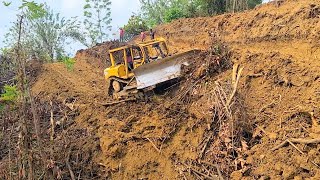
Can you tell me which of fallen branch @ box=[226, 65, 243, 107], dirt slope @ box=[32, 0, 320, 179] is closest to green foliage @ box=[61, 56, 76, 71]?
dirt slope @ box=[32, 0, 320, 179]

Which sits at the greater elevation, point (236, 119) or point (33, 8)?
point (33, 8)

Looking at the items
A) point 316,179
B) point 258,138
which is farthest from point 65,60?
point 316,179

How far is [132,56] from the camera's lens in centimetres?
1320

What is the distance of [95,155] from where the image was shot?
1018 cm

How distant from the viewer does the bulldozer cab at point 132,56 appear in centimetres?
1305

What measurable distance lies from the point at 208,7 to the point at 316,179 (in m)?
19.0

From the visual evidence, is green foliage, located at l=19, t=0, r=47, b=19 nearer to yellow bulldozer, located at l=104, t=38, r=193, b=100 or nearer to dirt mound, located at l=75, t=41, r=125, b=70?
yellow bulldozer, located at l=104, t=38, r=193, b=100

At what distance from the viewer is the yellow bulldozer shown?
458 inches

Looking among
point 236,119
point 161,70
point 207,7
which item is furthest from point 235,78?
point 207,7

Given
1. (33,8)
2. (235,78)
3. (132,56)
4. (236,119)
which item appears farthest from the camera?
(132,56)

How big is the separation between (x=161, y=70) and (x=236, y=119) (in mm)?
3886

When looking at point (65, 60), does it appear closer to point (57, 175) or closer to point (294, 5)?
point (57, 175)

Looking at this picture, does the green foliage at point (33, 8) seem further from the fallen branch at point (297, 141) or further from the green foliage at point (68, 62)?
the fallen branch at point (297, 141)

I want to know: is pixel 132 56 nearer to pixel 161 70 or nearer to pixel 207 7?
pixel 161 70
